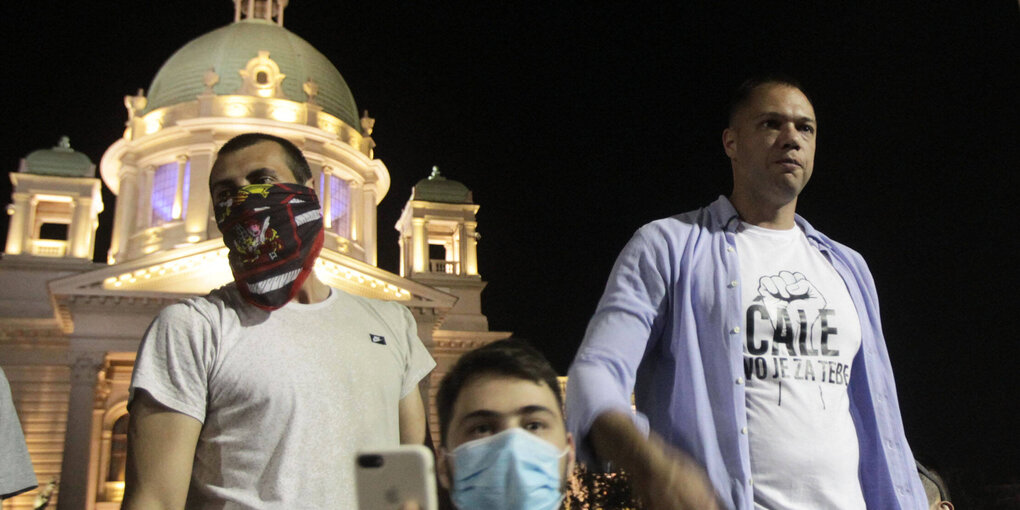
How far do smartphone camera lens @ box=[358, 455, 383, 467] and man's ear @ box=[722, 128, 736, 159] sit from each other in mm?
1839

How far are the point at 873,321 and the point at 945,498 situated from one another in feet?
10.5

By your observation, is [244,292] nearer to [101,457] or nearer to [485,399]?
[485,399]

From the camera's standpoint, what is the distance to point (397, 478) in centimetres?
158

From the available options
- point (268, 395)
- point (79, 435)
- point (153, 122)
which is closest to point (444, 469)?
point (268, 395)

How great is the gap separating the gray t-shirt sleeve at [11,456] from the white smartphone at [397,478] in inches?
123

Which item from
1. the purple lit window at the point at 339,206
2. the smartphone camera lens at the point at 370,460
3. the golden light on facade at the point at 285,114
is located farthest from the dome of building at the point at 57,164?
the smartphone camera lens at the point at 370,460

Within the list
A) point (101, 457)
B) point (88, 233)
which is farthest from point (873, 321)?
point (88, 233)

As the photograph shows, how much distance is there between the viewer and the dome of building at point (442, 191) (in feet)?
115

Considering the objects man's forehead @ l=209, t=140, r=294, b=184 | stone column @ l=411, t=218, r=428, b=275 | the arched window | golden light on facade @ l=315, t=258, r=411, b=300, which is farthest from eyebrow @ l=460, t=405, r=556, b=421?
stone column @ l=411, t=218, r=428, b=275

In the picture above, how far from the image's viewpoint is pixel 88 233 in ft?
103

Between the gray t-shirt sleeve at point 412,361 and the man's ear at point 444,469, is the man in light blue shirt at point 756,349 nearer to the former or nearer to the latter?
the man's ear at point 444,469

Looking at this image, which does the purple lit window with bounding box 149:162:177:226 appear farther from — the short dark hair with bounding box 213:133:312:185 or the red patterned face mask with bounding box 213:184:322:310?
the red patterned face mask with bounding box 213:184:322:310

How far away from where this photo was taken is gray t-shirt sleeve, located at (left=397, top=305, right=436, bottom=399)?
10.6 ft

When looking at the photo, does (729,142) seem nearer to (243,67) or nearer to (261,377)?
(261,377)
